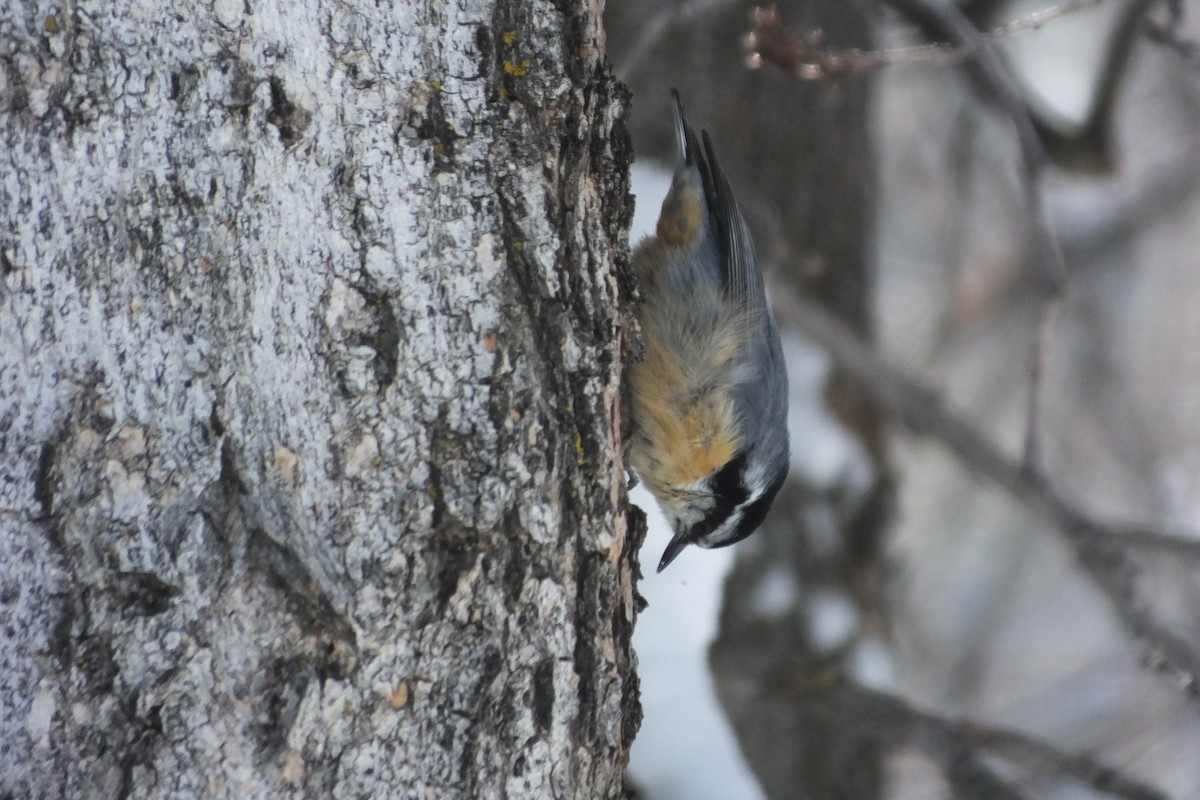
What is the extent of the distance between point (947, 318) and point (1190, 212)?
7.53 feet

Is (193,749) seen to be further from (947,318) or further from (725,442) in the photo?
(947,318)

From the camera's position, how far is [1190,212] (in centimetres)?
711

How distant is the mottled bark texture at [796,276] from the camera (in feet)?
10.5

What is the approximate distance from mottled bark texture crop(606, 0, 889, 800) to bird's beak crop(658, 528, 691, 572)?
0.69 m

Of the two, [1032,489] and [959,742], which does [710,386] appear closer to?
[1032,489]

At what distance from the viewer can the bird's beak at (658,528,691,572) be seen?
8.36ft

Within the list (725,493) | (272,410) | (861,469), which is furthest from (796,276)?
(272,410)

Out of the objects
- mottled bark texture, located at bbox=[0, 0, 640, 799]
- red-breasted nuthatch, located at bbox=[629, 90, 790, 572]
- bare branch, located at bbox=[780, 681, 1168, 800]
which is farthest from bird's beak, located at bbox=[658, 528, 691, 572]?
mottled bark texture, located at bbox=[0, 0, 640, 799]

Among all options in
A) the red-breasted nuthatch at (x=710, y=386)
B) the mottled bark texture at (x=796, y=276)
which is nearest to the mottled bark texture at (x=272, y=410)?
the red-breasted nuthatch at (x=710, y=386)

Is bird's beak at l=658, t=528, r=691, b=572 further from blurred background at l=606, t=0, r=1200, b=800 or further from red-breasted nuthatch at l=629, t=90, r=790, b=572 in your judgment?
blurred background at l=606, t=0, r=1200, b=800

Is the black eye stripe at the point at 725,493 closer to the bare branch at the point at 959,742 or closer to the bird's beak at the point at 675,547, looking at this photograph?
the bird's beak at the point at 675,547

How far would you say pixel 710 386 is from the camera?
251cm

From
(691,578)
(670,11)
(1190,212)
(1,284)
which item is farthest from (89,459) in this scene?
(1190,212)

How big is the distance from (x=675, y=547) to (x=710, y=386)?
1.25 feet
